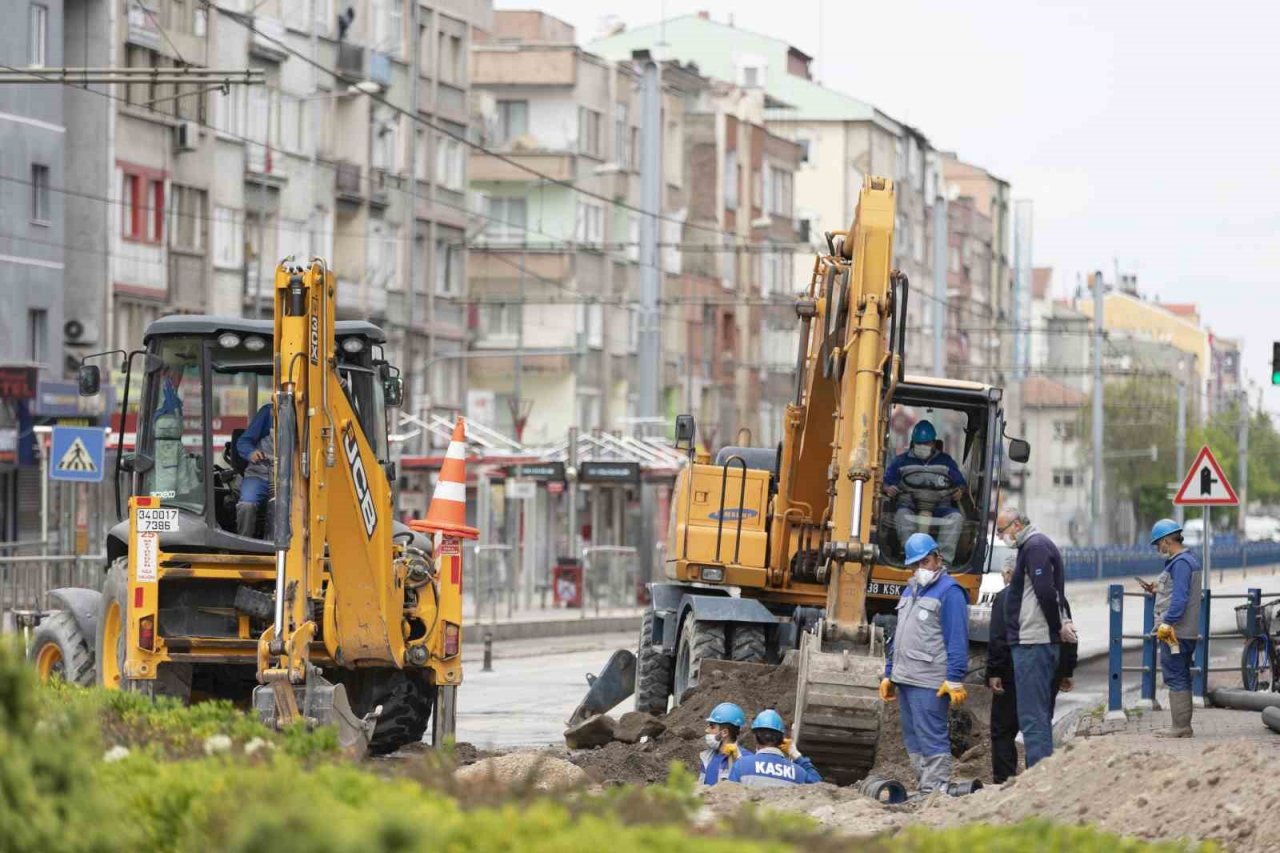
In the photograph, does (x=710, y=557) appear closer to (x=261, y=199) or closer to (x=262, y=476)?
(x=262, y=476)

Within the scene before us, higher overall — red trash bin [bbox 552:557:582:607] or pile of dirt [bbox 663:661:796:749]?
pile of dirt [bbox 663:661:796:749]

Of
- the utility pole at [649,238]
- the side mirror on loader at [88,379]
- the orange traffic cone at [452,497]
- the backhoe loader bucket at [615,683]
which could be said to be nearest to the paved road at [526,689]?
the backhoe loader bucket at [615,683]

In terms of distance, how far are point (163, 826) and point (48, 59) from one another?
45.7 meters

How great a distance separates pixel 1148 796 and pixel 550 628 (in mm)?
33309

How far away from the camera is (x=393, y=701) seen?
18.1m

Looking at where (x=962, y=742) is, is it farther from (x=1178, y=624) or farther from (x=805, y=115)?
(x=805, y=115)

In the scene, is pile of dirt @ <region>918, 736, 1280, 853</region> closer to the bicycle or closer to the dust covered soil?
the dust covered soil

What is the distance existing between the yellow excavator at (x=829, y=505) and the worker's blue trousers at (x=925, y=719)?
1415mm

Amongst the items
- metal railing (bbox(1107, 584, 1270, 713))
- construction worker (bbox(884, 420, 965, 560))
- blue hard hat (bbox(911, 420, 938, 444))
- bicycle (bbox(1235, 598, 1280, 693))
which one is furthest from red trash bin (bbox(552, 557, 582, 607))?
blue hard hat (bbox(911, 420, 938, 444))

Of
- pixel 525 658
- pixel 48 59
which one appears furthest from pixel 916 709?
pixel 48 59

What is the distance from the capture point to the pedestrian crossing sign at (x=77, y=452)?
104ft

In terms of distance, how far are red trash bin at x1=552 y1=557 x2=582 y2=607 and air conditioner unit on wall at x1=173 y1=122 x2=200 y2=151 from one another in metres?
12.2

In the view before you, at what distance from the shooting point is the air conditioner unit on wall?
2245 inches

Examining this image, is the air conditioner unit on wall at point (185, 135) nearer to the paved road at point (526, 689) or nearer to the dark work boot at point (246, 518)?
the paved road at point (526, 689)
